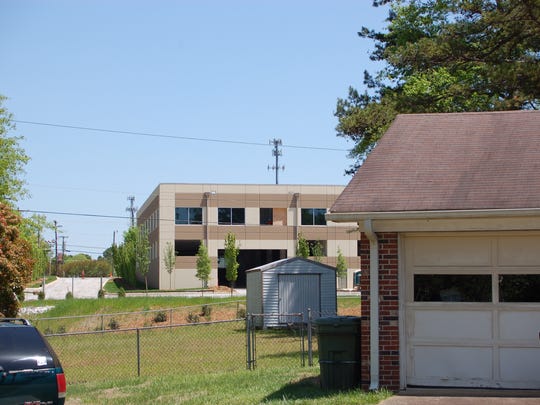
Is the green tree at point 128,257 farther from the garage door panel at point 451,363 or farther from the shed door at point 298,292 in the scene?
the garage door panel at point 451,363

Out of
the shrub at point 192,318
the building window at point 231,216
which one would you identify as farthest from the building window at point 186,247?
the shrub at point 192,318

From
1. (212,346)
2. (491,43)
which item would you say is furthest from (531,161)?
(212,346)

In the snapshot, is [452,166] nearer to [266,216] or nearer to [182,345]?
[182,345]

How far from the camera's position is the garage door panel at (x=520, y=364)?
11477 millimetres

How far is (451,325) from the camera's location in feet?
38.6

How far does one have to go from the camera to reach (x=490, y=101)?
85.6 ft

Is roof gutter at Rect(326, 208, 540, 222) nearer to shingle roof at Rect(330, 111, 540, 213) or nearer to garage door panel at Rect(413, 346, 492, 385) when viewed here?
shingle roof at Rect(330, 111, 540, 213)

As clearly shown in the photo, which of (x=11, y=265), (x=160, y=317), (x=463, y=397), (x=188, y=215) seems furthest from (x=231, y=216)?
(x=463, y=397)

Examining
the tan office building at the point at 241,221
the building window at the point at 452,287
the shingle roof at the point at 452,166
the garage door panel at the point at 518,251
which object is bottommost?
the building window at the point at 452,287

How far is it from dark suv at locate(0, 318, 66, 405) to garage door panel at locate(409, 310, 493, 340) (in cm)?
505

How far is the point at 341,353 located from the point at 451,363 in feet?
5.26

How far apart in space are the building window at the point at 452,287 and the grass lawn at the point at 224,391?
160 cm

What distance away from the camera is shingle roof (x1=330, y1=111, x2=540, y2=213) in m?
11.5

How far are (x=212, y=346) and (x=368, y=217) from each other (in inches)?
633
